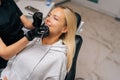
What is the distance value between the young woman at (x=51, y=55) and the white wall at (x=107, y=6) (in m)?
2.14

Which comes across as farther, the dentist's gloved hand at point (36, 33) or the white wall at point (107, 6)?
the white wall at point (107, 6)

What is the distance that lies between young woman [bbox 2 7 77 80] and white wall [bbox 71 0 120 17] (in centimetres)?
214

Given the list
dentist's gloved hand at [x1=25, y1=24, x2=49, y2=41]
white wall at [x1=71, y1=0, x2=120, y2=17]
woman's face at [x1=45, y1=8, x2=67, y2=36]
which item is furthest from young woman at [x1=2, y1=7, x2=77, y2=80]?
white wall at [x1=71, y1=0, x2=120, y2=17]

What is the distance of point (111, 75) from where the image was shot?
7.48 ft

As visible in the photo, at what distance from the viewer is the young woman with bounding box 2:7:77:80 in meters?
1.26

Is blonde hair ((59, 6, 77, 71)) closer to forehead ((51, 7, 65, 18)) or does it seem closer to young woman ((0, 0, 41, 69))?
forehead ((51, 7, 65, 18))

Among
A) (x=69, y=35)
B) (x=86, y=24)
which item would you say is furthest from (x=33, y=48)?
(x=86, y=24)

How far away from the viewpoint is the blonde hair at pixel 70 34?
132 cm

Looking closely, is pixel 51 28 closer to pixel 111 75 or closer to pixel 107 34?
pixel 111 75

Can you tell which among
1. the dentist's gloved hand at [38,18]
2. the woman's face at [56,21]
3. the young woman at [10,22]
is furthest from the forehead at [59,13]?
the young woman at [10,22]

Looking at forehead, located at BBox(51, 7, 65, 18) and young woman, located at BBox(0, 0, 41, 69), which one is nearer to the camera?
forehead, located at BBox(51, 7, 65, 18)

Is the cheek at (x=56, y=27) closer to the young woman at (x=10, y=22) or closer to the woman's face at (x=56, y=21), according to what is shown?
the woman's face at (x=56, y=21)

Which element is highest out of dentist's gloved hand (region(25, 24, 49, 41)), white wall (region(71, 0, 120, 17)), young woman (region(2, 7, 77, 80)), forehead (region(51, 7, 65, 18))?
forehead (region(51, 7, 65, 18))

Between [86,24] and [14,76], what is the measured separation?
2.00 m
